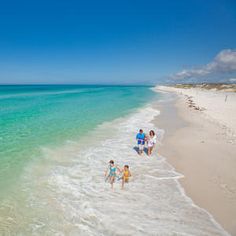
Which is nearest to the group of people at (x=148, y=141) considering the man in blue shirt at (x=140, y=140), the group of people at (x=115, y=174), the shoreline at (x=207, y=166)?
the man in blue shirt at (x=140, y=140)

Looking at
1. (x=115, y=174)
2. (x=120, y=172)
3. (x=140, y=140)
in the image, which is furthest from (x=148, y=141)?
(x=115, y=174)

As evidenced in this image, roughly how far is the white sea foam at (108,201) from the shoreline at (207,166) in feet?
1.37

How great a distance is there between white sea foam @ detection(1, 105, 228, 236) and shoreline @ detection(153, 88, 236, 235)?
417 mm

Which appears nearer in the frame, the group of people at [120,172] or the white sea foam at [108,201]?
the white sea foam at [108,201]

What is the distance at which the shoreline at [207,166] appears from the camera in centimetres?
608

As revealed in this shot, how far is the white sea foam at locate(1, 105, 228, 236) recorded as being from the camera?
524cm

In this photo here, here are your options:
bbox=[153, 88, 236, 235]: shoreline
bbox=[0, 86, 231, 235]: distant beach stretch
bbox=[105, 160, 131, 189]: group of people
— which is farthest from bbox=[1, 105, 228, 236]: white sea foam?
bbox=[153, 88, 236, 235]: shoreline

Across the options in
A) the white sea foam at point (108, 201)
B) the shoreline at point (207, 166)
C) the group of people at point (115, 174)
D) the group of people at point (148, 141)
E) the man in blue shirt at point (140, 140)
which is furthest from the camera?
the man in blue shirt at point (140, 140)

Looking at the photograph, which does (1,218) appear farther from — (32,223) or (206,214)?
(206,214)

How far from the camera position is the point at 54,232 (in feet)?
16.6

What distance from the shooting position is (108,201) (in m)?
6.41

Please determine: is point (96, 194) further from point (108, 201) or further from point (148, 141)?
point (148, 141)

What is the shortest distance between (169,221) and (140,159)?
459 centimetres

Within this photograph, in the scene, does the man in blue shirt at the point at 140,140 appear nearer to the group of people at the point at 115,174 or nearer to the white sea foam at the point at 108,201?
the white sea foam at the point at 108,201
